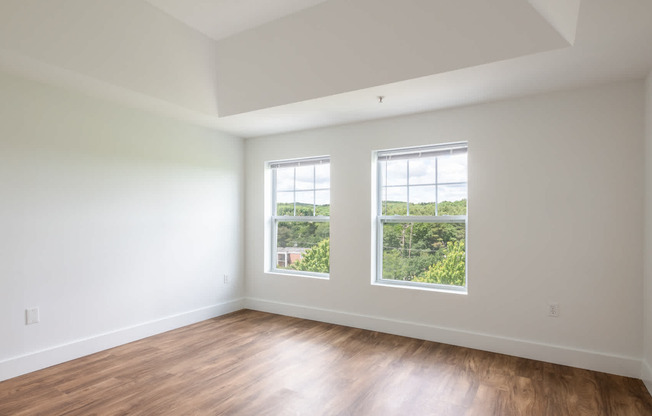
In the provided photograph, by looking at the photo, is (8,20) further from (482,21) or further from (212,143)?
(482,21)

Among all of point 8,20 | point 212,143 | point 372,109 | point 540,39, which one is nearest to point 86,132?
point 8,20

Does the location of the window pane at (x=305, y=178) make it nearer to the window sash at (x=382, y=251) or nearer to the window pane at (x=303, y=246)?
the window pane at (x=303, y=246)

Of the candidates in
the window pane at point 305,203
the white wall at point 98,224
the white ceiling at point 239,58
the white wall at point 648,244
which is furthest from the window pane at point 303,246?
the white wall at point 648,244

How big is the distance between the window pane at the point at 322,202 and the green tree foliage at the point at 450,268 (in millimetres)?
1445

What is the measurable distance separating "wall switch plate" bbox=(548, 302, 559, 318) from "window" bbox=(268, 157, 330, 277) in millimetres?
2369

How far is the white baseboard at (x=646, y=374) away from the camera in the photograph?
2.59 metres

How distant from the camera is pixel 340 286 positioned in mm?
4254

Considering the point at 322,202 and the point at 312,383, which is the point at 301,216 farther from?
the point at 312,383

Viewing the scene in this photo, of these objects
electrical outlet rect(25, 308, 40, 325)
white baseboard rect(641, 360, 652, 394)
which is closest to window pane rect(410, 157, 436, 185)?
white baseboard rect(641, 360, 652, 394)

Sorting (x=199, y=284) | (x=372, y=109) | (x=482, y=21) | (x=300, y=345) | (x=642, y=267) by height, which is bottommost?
(x=300, y=345)

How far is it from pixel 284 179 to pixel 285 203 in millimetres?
329

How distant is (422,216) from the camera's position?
385cm

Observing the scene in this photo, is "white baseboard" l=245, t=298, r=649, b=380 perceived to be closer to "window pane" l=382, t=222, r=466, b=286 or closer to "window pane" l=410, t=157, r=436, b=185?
"window pane" l=382, t=222, r=466, b=286

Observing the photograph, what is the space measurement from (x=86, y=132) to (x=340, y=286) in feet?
9.81
